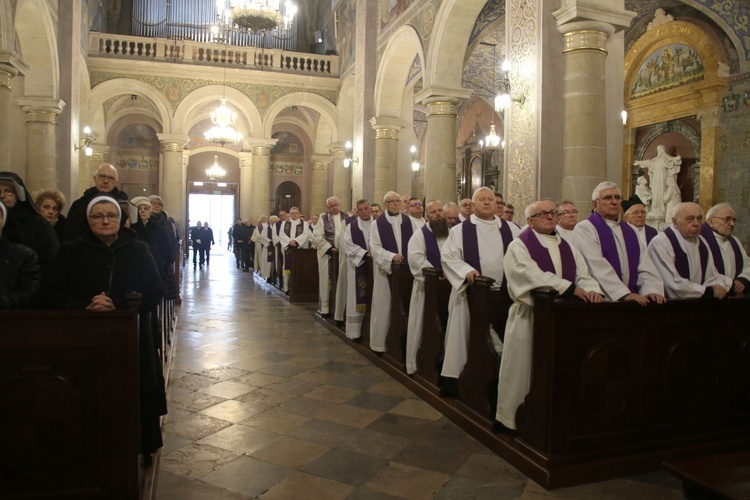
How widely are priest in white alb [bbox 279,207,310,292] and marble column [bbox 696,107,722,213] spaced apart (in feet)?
24.9

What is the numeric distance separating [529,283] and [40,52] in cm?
1187

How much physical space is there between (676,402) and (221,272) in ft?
48.6

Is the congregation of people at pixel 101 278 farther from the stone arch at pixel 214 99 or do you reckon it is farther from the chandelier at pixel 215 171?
the chandelier at pixel 215 171

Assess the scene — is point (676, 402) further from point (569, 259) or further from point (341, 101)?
point (341, 101)

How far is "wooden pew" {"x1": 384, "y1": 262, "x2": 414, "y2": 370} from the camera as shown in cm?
581

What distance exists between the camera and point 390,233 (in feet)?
21.8

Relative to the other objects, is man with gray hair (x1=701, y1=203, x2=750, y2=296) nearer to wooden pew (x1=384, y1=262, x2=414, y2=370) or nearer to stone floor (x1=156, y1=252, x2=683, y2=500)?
stone floor (x1=156, y1=252, x2=683, y2=500)

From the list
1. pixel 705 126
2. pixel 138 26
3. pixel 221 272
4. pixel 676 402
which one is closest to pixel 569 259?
pixel 676 402

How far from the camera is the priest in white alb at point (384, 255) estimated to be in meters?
6.27

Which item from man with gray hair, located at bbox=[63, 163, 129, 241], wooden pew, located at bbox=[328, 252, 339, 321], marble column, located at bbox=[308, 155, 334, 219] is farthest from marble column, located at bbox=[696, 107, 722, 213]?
marble column, located at bbox=[308, 155, 334, 219]

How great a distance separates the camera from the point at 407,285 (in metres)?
5.91

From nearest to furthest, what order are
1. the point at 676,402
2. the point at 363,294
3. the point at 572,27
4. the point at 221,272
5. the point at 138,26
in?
the point at 676,402 → the point at 572,27 → the point at 363,294 → the point at 221,272 → the point at 138,26

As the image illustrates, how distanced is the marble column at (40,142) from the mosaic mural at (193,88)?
607 centimetres

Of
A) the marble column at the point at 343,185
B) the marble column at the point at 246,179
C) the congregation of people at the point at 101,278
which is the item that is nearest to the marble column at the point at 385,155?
the marble column at the point at 343,185
